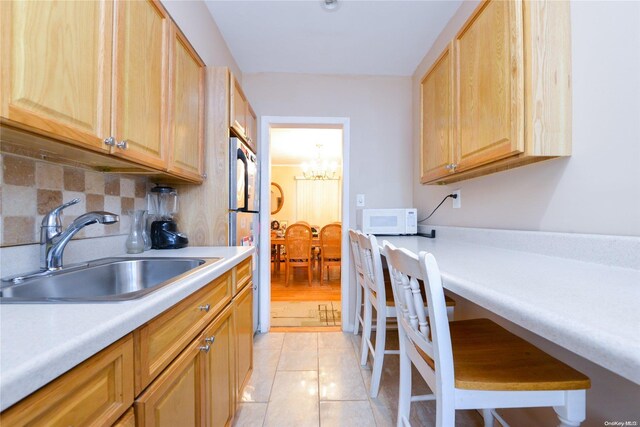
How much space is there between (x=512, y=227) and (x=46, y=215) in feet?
6.38

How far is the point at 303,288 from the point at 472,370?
313 cm

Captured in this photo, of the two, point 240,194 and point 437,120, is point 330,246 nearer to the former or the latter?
point 240,194

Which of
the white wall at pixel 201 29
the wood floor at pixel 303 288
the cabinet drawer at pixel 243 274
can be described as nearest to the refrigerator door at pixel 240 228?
the cabinet drawer at pixel 243 274

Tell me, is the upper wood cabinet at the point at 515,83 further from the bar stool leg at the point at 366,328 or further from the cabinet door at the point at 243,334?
the cabinet door at the point at 243,334

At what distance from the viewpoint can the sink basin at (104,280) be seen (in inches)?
29.5

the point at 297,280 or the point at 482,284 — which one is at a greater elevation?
the point at 482,284

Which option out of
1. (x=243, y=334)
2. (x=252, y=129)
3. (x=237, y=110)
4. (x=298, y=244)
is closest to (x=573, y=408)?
(x=243, y=334)

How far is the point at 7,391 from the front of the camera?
332 mm

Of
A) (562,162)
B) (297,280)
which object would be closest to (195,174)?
(562,162)

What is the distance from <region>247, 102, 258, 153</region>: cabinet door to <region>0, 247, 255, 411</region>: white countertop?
5.33ft

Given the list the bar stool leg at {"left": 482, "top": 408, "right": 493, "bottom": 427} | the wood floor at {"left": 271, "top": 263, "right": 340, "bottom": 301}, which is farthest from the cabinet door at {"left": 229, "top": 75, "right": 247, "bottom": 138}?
the wood floor at {"left": 271, "top": 263, "right": 340, "bottom": 301}

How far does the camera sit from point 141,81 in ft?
3.40

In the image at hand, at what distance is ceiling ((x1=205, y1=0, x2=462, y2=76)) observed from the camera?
1.79 metres

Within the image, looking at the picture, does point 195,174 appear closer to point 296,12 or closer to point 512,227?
point 296,12
